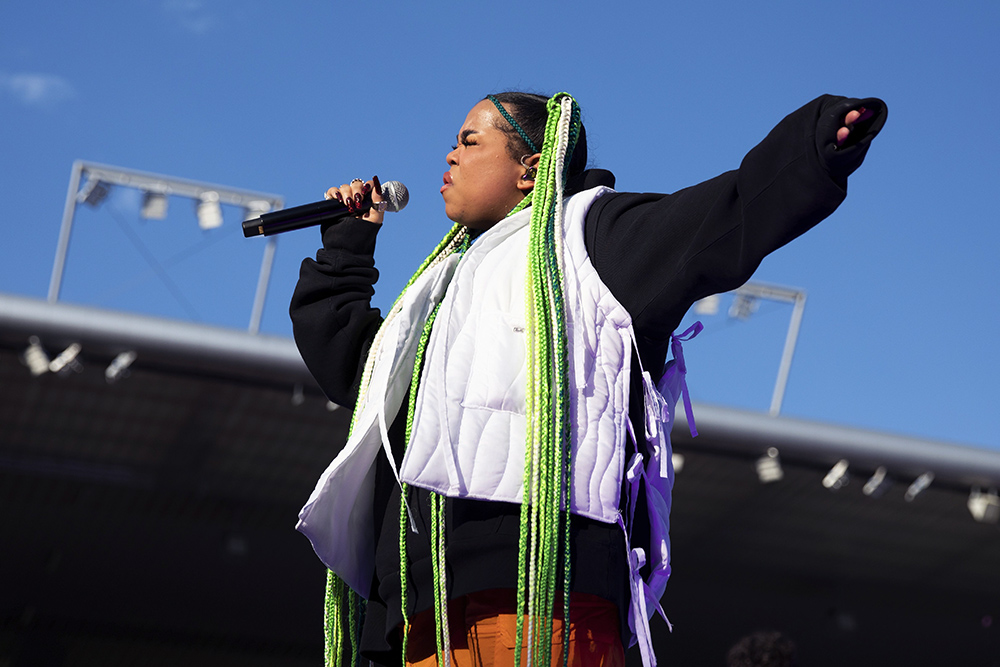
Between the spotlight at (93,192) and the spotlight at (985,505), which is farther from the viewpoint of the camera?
the spotlight at (985,505)

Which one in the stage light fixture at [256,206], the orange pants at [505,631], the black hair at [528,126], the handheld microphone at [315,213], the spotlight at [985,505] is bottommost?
the orange pants at [505,631]

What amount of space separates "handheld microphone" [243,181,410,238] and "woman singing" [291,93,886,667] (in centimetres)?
24

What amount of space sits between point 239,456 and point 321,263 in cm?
588

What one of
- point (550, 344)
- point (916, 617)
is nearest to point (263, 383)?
point (550, 344)

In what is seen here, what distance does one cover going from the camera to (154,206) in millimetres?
5836

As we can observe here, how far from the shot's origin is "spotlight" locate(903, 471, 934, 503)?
6.46m

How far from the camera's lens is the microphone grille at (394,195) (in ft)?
5.88

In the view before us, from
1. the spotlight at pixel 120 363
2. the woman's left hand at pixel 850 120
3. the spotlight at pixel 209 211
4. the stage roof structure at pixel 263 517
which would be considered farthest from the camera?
the stage roof structure at pixel 263 517

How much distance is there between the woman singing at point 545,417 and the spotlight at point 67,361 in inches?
168

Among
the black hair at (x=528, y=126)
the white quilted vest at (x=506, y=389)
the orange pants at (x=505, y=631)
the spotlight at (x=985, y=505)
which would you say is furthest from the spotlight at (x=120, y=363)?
the spotlight at (x=985, y=505)

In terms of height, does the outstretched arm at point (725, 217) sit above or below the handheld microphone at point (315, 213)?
below

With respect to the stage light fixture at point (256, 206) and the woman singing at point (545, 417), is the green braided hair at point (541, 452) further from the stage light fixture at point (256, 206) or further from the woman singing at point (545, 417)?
the stage light fixture at point (256, 206)

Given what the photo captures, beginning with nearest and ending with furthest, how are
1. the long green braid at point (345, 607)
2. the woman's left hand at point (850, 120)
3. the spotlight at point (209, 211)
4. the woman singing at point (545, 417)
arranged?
the woman's left hand at point (850, 120)
the woman singing at point (545, 417)
the long green braid at point (345, 607)
the spotlight at point (209, 211)

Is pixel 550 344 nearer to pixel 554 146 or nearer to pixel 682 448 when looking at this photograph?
pixel 554 146
